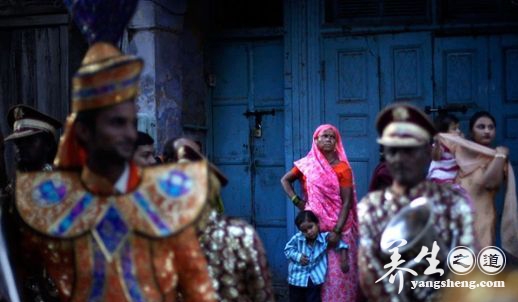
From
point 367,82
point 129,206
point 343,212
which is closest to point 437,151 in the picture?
point 343,212

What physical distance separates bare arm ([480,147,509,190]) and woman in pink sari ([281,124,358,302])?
1370 millimetres

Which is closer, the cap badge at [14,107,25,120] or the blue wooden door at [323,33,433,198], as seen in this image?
the cap badge at [14,107,25,120]

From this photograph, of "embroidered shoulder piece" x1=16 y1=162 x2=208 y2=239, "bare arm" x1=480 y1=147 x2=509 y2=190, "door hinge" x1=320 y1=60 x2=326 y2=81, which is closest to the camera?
"embroidered shoulder piece" x1=16 y1=162 x2=208 y2=239

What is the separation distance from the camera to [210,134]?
32.0 feet

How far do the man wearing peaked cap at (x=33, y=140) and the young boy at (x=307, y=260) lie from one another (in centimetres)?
224

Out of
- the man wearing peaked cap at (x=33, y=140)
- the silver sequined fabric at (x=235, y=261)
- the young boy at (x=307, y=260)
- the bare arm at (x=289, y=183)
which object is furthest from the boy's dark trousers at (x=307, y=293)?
the silver sequined fabric at (x=235, y=261)

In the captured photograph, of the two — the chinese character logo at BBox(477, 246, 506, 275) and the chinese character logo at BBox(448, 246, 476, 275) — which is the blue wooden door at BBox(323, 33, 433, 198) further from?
the chinese character logo at BBox(448, 246, 476, 275)

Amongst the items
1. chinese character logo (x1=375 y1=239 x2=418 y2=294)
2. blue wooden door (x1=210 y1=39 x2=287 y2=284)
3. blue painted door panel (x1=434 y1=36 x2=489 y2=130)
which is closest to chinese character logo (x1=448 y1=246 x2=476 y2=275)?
chinese character logo (x1=375 y1=239 x2=418 y2=294)

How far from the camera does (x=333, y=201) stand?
8172 mm

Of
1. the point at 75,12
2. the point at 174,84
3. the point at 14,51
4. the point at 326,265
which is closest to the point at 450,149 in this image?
the point at 326,265

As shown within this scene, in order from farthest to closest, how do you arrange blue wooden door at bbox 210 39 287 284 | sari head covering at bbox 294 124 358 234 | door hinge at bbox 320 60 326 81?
blue wooden door at bbox 210 39 287 284
door hinge at bbox 320 60 326 81
sari head covering at bbox 294 124 358 234

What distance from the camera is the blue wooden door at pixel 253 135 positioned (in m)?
9.53

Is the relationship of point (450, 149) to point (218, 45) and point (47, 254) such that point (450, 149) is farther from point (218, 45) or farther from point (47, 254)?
point (47, 254)

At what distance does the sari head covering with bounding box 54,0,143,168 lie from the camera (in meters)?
3.97
